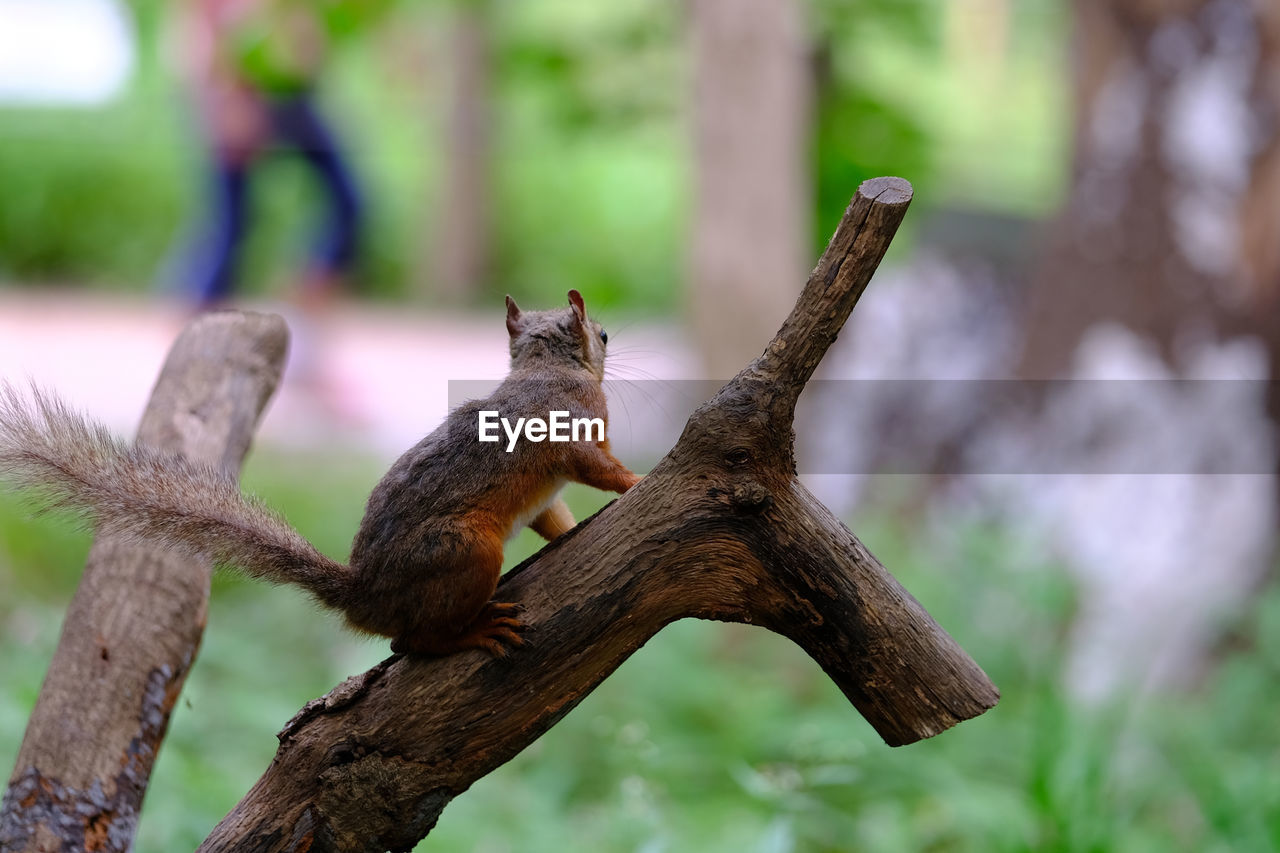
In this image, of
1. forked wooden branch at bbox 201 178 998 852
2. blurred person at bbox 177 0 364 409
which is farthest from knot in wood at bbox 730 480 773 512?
blurred person at bbox 177 0 364 409

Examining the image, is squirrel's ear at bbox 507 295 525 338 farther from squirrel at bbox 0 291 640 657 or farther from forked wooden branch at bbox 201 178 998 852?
forked wooden branch at bbox 201 178 998 852

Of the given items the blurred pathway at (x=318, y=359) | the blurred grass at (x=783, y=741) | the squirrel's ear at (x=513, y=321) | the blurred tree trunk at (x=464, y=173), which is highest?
the blurred tree trunk at (x=464, y=173)

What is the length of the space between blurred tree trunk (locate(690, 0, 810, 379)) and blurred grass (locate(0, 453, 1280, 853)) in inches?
32.4

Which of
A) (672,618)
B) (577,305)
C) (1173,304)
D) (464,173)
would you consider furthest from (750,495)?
(464,173)

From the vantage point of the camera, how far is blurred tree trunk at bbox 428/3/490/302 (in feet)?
24.4

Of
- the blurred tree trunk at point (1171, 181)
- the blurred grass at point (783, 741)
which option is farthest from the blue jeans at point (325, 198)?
the blurred tree trunk at point (1171, 181)

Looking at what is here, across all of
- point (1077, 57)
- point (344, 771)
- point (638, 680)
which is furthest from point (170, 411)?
point (1077, 57)

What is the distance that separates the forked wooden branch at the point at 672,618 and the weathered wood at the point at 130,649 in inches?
12.9

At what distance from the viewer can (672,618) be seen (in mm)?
1166

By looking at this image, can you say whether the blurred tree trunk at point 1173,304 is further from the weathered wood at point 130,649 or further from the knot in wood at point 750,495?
the knot in wood at point 750,495

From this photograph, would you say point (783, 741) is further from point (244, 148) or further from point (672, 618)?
point (244, 148)

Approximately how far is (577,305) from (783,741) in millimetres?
2035

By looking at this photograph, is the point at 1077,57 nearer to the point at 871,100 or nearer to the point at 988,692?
the point at 871,100

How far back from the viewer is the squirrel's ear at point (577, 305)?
3.91 ft
